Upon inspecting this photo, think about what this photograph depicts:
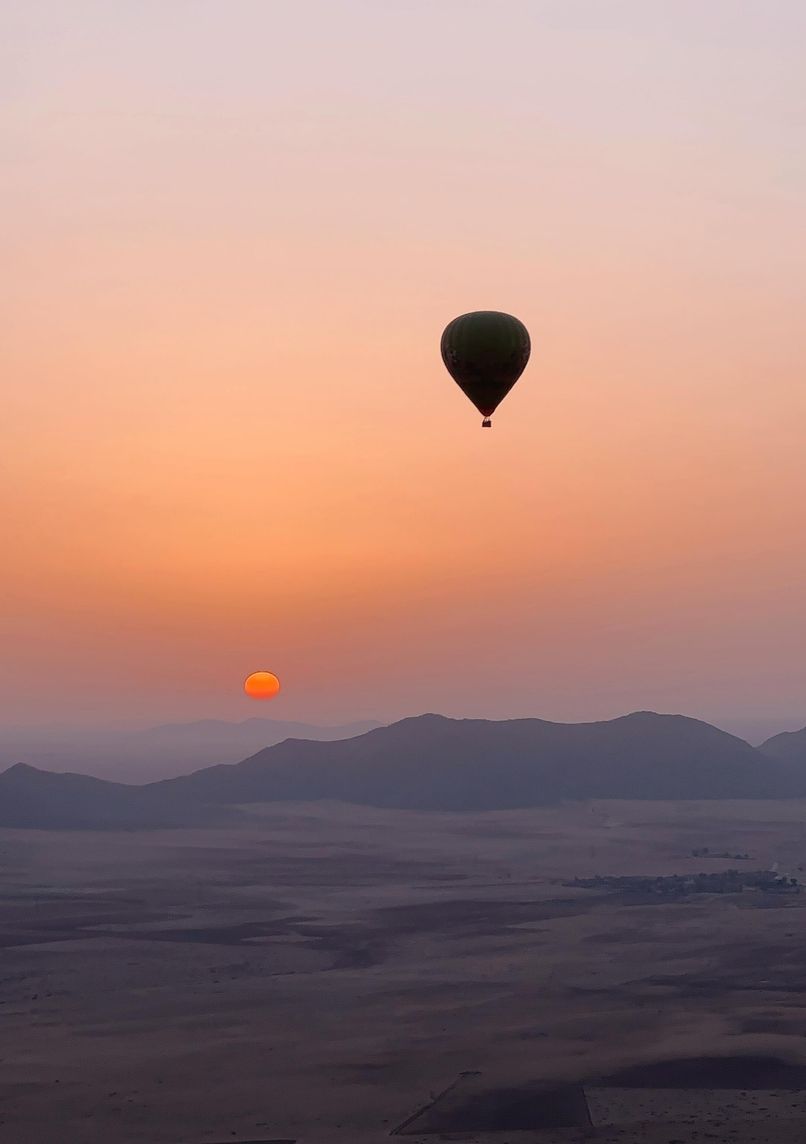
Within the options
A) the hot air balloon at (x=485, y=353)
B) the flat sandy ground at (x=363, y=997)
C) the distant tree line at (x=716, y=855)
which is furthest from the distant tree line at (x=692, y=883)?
the hot air balloon at (x=485, y=353)

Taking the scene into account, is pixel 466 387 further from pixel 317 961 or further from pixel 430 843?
pixel 430 843

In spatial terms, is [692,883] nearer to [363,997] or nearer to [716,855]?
[716,855]

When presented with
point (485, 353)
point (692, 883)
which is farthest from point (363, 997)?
point (692, 883)

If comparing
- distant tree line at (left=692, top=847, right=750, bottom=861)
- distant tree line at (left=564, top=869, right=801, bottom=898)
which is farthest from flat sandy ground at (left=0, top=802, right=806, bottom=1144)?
distant tree line at (left=692, top=847, right=750, bottom=861)

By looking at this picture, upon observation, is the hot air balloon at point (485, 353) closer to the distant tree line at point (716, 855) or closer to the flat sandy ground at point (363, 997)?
the flat sandy ground at point (363, 997)

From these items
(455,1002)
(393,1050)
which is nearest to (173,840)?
(455,1002)

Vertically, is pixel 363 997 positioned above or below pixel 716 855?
below

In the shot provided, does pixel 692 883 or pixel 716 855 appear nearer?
pixel 692 883
